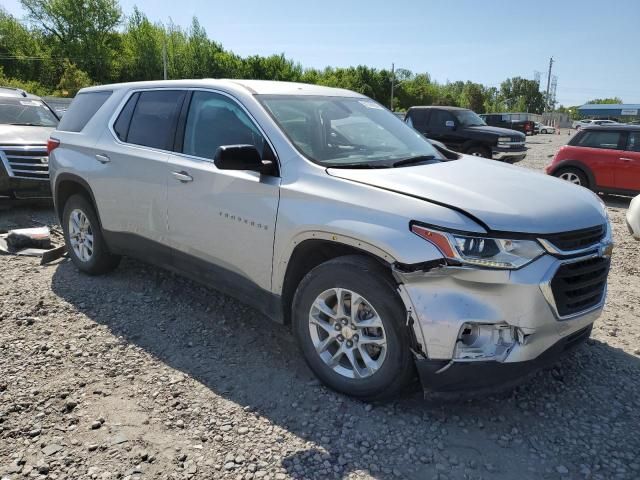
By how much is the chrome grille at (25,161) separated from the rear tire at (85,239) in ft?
9.61

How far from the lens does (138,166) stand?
429cm

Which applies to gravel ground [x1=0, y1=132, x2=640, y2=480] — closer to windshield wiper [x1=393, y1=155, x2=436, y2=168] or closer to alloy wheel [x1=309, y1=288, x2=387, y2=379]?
alloy wheel [x1=309, y1=288, x2=387, y2=379]

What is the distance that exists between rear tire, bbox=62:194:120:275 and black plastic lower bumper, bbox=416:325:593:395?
3.43 metres

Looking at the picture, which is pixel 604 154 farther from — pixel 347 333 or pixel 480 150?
pixel 347 333

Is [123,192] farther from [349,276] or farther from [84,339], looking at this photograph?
[349,276]

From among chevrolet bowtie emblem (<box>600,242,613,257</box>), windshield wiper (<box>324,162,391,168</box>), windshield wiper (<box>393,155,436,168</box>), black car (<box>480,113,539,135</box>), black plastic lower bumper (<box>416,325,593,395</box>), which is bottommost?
black plastic lower bumper (<box>416,325,593,395</box>)

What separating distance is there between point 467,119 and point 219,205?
13.1 meters

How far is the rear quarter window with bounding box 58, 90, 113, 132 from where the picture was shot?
5.02 meters

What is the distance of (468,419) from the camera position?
301 centimetres

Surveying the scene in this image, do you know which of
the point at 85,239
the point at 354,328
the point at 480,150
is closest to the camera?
the point at 354,328

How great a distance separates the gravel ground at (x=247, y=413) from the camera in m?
2.62

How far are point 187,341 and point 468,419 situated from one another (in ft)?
6.71

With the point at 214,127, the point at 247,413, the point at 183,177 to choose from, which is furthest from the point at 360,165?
the point at 247,413

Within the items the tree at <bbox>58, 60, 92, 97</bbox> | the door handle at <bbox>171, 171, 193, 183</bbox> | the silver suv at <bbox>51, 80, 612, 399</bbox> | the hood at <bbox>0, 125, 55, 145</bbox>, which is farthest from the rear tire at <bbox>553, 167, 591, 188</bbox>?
the tree at <bbox>58, 60, 92, 97</bbox>
